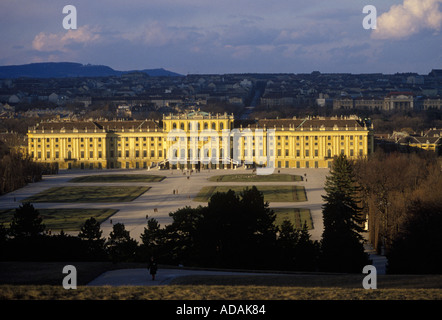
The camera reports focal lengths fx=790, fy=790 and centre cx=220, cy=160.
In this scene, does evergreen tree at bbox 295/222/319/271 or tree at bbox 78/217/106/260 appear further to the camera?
evergreen tree at bbox 295/222/319/271

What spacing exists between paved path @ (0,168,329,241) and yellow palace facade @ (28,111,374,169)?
423 cm

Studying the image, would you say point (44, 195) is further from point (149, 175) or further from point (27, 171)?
point (149, 175)

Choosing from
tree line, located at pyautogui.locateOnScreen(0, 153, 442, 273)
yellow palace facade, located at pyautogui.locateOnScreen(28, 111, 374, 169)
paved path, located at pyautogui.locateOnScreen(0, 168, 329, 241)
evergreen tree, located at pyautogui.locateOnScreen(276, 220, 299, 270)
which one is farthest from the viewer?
yellow palace facade, located at pyautogui.locateOnScreen(28, 111, 374, 169)

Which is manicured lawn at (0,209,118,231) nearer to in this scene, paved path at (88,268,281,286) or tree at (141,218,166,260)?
tree at (141,218,166,260)

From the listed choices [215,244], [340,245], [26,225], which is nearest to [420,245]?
[340,245]

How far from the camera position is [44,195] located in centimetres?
6222

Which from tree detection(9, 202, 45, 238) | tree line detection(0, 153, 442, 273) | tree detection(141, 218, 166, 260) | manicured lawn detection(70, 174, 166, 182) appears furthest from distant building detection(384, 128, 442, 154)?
A: tree detection(9, 202, 45, 238)

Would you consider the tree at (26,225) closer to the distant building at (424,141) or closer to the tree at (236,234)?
the tree at (236,234)

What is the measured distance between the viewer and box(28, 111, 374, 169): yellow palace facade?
87.0m

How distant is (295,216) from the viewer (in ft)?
163

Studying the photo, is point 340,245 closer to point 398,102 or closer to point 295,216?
point 295,216

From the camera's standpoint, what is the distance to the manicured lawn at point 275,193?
192 ft
